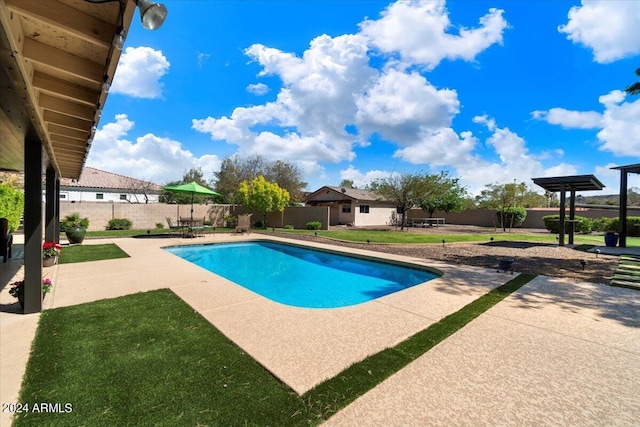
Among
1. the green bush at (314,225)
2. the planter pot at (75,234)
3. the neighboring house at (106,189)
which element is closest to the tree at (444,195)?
the green bush at (314,225)

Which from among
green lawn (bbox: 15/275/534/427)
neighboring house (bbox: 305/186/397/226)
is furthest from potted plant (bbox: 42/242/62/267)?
neighboring house (bbox: 305/186/397/226)

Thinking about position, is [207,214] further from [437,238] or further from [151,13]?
[151,13]

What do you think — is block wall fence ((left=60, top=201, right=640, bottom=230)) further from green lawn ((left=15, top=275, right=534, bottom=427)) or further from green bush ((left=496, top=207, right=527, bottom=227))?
green lawn ((left=15, top=275, right=534, bottom=427))

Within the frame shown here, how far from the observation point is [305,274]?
8602 mm

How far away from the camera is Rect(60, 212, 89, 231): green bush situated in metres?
13.4

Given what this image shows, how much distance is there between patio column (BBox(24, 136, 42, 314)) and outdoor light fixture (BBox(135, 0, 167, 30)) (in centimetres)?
354

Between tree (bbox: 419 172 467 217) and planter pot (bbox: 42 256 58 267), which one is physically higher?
tree (bbox: 419 172 467 217)

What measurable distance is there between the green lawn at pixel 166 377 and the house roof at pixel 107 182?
26.1 metres

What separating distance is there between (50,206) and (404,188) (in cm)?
1981

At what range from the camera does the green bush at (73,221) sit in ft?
44.0

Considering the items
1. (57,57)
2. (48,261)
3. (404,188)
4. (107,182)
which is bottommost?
(48,261)

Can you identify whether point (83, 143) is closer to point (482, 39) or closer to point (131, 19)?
point (131, 19)

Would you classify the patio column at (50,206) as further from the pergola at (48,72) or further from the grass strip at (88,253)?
the pergola at (48,72)

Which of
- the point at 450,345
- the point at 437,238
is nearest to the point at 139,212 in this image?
the point at 437,238
